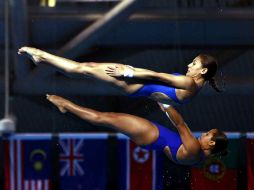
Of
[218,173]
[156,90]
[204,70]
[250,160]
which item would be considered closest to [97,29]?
[156,90]

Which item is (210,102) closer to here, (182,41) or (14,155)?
(182,41)

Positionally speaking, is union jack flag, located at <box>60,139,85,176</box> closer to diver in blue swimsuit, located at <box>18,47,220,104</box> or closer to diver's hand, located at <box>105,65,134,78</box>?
diver in blue swimsuit, located at <box>18,47,220,104</box>

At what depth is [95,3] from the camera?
5008 millimetres

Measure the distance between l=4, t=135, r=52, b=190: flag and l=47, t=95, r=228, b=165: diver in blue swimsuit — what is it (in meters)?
1.13

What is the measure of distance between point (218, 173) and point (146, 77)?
2.16 meters

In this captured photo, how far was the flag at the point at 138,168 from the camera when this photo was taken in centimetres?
561

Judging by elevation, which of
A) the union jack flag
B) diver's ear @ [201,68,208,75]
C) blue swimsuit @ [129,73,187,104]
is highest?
diver's ear @ [201,68,208,75]

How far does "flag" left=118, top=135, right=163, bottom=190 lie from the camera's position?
18.4 ft

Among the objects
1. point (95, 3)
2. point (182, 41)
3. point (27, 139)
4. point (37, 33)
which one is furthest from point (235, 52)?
point (27, 139)

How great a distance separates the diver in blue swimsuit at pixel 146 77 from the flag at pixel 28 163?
1669 millimetres

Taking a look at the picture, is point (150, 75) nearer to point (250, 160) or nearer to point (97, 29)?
point (97, 29)

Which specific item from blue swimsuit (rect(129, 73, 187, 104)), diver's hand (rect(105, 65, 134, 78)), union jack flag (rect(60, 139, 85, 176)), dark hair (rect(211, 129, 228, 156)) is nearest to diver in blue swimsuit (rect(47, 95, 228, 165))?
dark hair (rect(211, 129, 228, 156))

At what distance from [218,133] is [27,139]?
2096mm

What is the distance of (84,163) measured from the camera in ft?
18.2
